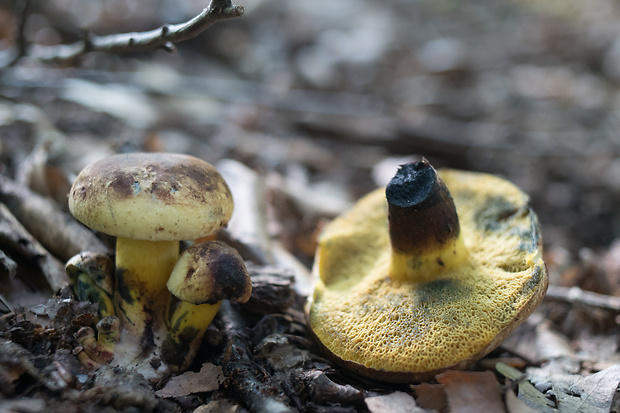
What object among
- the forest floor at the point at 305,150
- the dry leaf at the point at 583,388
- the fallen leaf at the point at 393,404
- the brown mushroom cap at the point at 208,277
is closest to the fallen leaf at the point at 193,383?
the forest floor at the point at 305,150

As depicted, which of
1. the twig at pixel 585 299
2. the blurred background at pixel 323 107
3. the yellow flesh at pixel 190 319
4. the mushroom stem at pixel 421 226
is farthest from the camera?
the blurred background at pixel 323 107

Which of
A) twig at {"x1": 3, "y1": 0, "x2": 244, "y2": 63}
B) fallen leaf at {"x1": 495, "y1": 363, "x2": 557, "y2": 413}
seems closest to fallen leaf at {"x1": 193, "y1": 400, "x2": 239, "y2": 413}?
fallen leaf at {"x1": 495, "y1": 363, "x2": 557, "y2": 413}

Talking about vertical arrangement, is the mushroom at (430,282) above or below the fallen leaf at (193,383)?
above

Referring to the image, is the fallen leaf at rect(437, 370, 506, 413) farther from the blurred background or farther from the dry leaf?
the blurred background

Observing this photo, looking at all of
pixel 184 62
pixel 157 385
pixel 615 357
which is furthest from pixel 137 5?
pixel 615 357

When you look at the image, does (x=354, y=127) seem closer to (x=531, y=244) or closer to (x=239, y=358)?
(x=531, y=244)

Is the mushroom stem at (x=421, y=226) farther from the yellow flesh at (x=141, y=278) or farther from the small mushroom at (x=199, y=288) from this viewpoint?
the yellow flesh at (x=141, y=278)

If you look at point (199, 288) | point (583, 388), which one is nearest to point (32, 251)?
point (199, 288)
